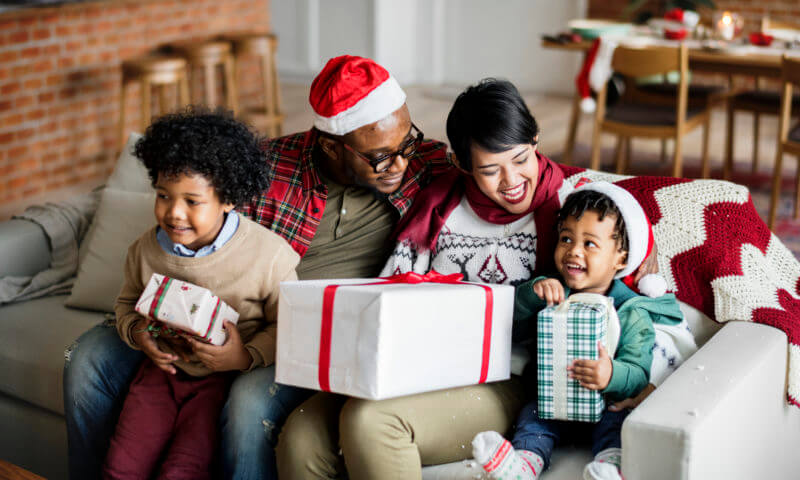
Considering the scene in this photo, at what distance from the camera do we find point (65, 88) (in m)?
4.68

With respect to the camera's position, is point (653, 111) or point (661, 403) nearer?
point (661, 403)

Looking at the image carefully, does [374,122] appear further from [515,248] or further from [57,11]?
[57,11]

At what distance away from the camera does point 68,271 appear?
2.40 metres

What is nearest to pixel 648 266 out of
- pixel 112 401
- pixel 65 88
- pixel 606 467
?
pixel 606 467

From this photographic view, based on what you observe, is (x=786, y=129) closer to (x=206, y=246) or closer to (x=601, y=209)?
(x=601, y=209)

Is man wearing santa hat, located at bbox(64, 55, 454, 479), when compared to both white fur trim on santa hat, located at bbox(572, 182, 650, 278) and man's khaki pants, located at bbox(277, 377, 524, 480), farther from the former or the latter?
white fur trim on santa hat, located at bbox(572, 182, 650, 278)

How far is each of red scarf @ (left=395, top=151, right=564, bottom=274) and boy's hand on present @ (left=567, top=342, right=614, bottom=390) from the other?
0.30 metres

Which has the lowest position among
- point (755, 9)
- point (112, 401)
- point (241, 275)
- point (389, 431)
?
point (112, 401)

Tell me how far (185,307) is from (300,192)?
51 cm

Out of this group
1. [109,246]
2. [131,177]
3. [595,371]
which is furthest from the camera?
[131,177]

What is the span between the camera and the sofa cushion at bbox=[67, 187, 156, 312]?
7.35ft

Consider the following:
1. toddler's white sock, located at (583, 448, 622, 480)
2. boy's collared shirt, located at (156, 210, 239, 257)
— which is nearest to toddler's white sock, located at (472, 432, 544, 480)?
toddler's white sock, located at (583, 448, 622, 480)

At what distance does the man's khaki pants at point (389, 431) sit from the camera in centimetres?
153

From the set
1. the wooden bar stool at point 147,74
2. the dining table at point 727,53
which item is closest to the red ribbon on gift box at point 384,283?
the dining table at point 727,53
